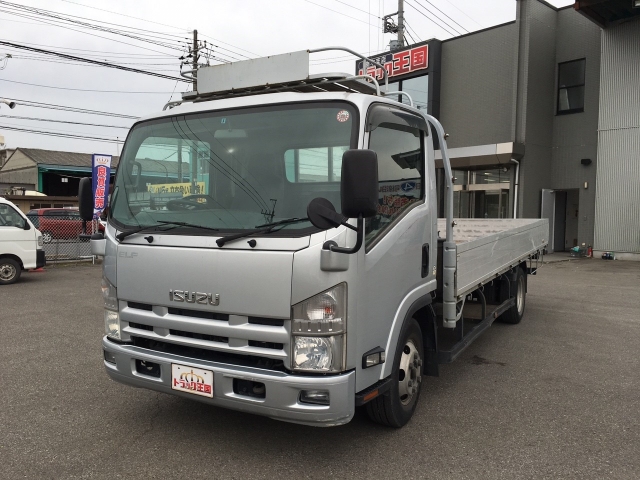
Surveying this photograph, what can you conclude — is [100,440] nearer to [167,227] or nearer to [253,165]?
[167,227]

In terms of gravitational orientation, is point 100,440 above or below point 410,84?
below

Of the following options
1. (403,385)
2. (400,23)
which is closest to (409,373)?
(403,385)

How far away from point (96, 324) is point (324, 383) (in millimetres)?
5398

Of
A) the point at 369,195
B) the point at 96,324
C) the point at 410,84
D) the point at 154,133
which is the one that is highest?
the point at 410,84

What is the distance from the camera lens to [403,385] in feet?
12.0

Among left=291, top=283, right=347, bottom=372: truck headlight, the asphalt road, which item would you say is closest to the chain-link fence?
the asphalt road

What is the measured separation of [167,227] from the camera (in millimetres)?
3258

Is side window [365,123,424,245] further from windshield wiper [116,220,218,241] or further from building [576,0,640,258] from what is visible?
building [576,0,640,258]

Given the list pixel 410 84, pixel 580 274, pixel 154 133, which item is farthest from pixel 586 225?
pixel 154 133

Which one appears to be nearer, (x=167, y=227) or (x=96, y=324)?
(x=167, y=227)

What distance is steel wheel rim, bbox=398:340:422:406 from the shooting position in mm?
3645

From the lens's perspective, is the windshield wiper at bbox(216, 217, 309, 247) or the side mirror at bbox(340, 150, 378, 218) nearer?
the side mirror at bbox(340, 150, 378, 218)

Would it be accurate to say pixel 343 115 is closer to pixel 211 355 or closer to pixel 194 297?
pixel 194 297

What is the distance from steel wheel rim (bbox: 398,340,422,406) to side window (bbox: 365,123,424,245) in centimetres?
99
